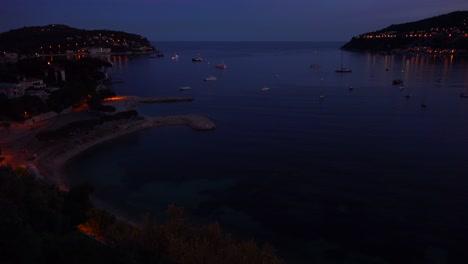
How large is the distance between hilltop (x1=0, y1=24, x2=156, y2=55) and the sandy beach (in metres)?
99.3

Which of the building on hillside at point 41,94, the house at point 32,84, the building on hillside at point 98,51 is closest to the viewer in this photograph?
the building on hillside at point 41,94

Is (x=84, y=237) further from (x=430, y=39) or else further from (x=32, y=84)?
(x=430, y=39)

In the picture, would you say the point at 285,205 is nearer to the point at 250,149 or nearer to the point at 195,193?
the point at 195,193

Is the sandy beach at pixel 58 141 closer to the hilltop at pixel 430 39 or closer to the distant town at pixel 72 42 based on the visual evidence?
the distant town at pixel 72 42

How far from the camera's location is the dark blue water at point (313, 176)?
A: 14430mm

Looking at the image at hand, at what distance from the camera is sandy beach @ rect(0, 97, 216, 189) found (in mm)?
20172

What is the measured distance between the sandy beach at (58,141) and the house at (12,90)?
4979 millimetres

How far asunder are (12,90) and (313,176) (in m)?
26.6

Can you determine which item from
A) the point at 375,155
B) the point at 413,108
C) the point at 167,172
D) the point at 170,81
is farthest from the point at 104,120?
the point at 170,81

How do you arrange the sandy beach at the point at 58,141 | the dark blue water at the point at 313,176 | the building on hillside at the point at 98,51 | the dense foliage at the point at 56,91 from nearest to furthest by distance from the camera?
the dark blue water at the point at 313,176, the sandy beach at the point at 58,141, the dense foliage at the point at 56,91, the building on hillside at the point at 98,51

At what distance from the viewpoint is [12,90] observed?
33.3 metres

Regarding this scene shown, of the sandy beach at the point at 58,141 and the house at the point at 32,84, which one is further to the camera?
the house at the point at 32,84

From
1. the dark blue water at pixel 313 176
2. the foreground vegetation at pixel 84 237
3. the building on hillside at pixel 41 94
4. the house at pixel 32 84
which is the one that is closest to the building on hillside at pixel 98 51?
the house at pixel 32 84

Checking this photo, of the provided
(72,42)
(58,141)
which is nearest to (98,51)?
(72,42)
